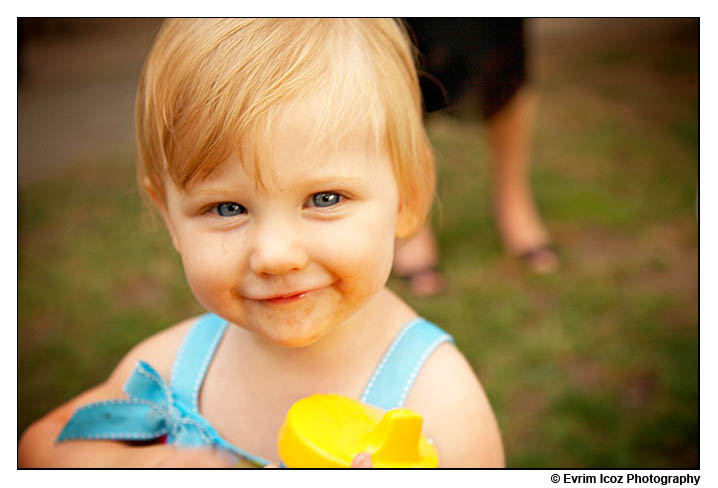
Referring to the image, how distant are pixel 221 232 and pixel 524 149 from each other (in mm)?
1469

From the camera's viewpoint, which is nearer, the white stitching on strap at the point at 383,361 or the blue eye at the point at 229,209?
the blue eye at the point at 229,209

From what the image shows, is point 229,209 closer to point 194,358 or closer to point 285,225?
point 285,225

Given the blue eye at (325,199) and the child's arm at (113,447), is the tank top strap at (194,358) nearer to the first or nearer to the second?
the child's arm at (113,447)

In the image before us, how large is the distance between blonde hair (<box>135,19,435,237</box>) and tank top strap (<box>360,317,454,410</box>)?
208 millimetres

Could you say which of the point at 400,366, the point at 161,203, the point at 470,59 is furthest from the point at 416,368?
the point at 470,59

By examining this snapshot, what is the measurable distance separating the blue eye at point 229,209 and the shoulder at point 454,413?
0.31 metres

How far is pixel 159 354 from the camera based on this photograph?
3.57 ft

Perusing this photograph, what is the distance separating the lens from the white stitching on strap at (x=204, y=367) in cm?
102

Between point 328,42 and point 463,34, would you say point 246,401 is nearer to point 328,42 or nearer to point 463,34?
point 328,42

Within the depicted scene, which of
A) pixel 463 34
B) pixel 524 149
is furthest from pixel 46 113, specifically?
pixel 524 149

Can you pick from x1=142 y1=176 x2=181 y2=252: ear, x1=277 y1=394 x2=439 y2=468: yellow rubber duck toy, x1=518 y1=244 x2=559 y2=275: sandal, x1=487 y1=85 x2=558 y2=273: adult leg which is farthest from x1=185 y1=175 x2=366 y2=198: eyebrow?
x1=518 y1=244 x2=559 y2=275: sandal

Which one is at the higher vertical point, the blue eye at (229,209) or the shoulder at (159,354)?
the blue eye at (229,209)

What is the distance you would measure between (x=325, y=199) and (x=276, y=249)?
3.1 inches

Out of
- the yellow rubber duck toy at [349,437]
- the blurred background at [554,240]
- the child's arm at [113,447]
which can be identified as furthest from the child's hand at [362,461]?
the blurred background at [554,240]
